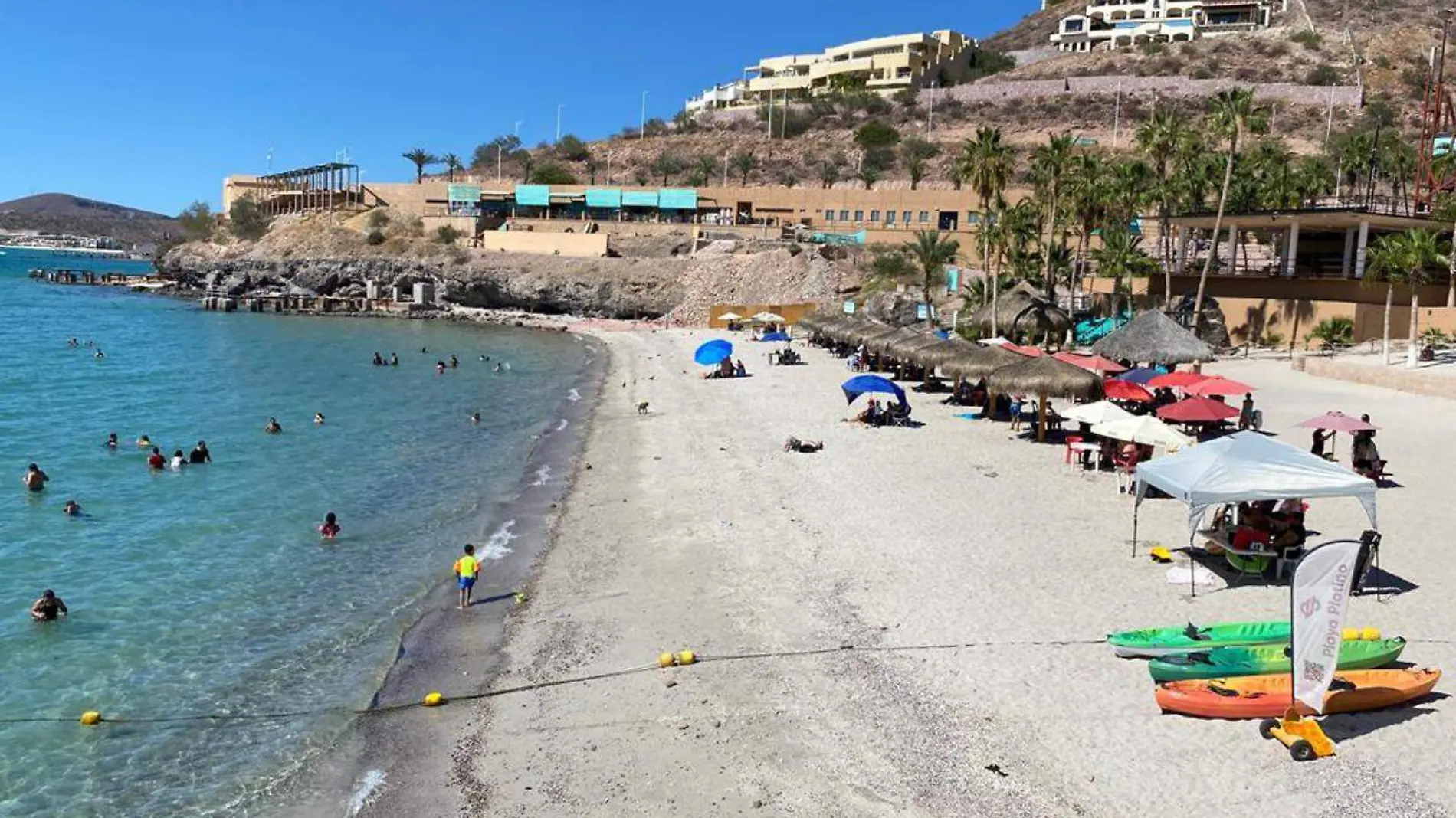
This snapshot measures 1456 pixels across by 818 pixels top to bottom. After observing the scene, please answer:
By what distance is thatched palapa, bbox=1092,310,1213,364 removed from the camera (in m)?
26.1

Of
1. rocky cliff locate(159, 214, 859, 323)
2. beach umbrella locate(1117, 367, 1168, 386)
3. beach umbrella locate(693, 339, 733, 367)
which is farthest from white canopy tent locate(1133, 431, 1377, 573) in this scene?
rocky cliff locate(159, 214, 859, 323)

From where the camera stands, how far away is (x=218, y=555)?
635 inches

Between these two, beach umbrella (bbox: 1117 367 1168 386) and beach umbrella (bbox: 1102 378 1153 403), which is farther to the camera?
beach umbrella (bbox: 1117 367 1168 386)

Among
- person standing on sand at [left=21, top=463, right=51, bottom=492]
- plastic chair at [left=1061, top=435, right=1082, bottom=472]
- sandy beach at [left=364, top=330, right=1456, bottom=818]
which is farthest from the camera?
person standing on sand at [left=21, top=463, right=51, bottom=492]

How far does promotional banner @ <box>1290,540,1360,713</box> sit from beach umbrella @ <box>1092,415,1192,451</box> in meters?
8.66

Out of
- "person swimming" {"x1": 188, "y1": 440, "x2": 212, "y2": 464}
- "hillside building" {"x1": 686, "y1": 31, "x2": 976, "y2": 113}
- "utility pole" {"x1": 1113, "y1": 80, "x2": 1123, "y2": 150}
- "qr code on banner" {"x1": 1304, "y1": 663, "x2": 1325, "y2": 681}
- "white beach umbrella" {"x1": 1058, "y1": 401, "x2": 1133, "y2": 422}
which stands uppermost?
"hillside building" {"x1": 686, "y1": 31, "x2": 976, "y2": 113}

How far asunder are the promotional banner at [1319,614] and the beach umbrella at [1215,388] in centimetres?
1411

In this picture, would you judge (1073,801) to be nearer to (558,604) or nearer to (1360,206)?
(558,604)

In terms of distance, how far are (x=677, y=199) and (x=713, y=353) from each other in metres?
44.2

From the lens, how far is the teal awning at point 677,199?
79188 mm

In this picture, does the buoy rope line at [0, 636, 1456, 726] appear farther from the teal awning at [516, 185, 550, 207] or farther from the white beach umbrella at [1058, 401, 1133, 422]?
the teal awning at [516, 185, 550, 207]

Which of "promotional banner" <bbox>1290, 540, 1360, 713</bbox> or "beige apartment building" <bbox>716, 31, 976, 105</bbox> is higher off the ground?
"beige apartment building" <bbox>716, 31, 976, 105</bbox>

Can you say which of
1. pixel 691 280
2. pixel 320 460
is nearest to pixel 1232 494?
pixel 320 460

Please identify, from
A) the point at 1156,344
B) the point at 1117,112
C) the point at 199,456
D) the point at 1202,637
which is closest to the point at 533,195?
the point at 1117,112
